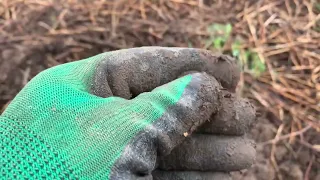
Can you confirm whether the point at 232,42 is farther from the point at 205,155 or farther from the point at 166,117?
the point at 166,117

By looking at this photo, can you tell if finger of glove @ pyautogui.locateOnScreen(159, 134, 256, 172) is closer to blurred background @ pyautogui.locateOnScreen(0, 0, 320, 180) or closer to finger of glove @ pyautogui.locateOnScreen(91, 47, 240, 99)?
finger of glove @ pyautogui.locateOnScreen(91, 47, 240, 99)

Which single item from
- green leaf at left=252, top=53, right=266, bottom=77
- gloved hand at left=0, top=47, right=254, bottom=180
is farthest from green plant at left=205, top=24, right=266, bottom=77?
gloved hand at left=0, top=47, right=254, bottom=180

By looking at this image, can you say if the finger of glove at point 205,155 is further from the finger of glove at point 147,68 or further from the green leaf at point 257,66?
the green leaf at point 257,66

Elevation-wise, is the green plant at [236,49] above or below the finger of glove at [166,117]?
below

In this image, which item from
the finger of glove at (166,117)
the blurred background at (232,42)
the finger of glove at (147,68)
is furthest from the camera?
the blurred background at (232,42)

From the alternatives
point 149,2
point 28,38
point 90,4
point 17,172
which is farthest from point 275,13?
point 17,172

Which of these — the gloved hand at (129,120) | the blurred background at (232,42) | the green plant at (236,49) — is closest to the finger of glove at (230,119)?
the gloved hand at (129,120)

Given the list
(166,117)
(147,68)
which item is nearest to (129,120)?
(166,117)
